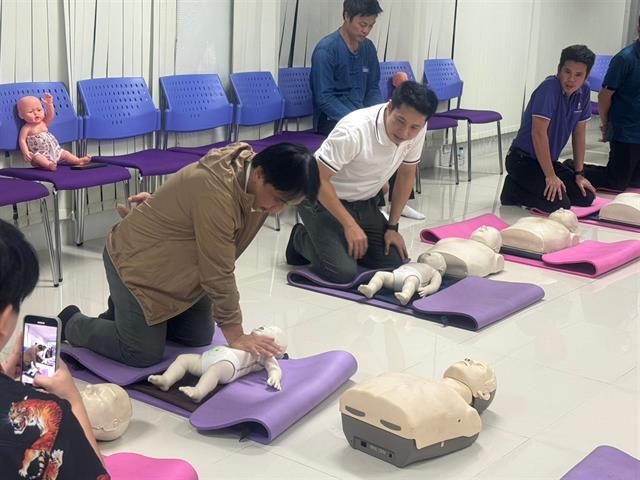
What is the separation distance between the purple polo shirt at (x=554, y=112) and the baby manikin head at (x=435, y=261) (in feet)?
6.01

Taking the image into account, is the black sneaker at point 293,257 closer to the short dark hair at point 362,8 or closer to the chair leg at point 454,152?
the short dark hair at point 362,8

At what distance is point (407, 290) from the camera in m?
3.92

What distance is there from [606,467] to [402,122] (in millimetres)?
1902

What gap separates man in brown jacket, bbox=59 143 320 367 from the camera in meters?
2.75

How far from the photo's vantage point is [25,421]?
1253mm

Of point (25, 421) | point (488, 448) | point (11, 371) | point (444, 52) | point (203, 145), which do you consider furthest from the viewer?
point (444, 52)

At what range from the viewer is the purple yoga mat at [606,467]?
245cm

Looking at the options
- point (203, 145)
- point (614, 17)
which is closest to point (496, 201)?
point (203, 145)

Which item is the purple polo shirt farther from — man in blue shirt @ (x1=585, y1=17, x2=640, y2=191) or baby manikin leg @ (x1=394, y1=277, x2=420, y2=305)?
baby manikin leg @ (x1=394, y1=277, x2=420, y2=305)

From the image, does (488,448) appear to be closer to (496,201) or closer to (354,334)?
(354,334)

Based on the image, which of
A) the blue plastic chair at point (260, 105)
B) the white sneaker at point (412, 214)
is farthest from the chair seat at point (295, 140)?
the white sneaker at point (412, 214)

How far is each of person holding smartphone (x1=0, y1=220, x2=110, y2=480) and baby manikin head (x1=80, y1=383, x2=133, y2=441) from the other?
131 centimetres

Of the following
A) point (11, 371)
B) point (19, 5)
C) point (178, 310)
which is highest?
point (19, 5)

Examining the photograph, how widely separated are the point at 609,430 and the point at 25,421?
2.09m
